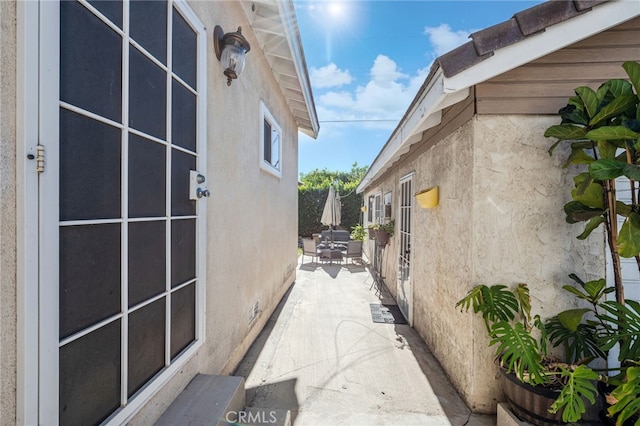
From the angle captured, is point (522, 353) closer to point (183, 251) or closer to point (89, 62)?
point (183, 251)

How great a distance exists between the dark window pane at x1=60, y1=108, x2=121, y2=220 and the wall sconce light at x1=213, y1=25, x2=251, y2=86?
1.90m

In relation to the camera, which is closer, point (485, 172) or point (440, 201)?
point (485, 172)

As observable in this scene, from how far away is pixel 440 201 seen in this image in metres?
3.98

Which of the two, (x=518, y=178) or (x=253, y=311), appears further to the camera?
(x=253, y=311)

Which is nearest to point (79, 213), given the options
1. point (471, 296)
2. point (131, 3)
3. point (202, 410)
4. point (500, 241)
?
point (131, 3)

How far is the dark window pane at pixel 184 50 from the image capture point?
2379 millimetres

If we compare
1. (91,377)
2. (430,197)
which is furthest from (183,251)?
(430,197)

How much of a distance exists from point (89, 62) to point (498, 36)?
3.20 metres

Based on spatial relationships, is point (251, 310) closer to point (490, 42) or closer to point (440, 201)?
point (440, 201)

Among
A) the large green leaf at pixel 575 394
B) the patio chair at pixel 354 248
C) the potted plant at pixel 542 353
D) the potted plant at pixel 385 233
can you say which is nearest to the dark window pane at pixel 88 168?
the potted plant at pixel 542 353

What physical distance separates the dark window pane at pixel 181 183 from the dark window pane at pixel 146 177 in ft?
0.44

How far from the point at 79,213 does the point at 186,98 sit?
1507 mm

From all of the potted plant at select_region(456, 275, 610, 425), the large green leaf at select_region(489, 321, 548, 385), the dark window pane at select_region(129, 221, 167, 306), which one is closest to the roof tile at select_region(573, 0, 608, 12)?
the potted plant at select_region(456, 275, 610, 425)

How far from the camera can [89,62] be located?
4.96 ft
